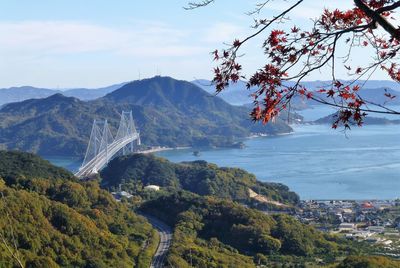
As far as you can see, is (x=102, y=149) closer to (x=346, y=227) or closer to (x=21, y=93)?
(x=346, y=227)

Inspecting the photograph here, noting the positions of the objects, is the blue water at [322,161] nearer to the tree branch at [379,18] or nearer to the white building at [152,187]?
the white building at [152,187]

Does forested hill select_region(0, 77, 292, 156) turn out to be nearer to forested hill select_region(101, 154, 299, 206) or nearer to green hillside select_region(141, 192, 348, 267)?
forested hill select_region(101, 154, 299, 206)

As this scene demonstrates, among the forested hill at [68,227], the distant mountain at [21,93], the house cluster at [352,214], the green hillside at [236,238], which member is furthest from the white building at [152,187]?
the distant mountain at [21,93]

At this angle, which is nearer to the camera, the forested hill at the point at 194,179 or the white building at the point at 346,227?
the white building at the point at 346,227

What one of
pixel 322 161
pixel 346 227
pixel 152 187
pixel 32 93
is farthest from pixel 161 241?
A: pixel 32 93

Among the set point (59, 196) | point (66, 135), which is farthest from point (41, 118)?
point (59, 196)

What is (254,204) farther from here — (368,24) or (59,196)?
(368,24)

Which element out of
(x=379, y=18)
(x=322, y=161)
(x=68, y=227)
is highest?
(x=379, y=18)
